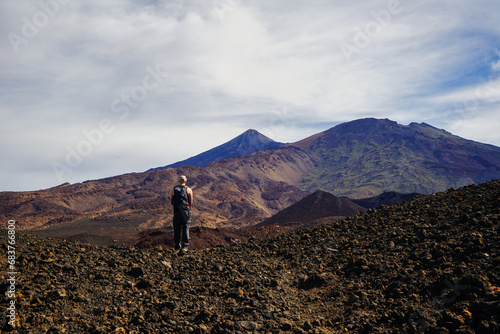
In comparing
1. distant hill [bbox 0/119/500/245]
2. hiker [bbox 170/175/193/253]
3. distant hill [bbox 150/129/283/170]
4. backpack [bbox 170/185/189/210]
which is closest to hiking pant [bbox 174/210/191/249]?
hiker [bbox 170/175/193/253]

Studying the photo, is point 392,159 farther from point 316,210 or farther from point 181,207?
point 181,207

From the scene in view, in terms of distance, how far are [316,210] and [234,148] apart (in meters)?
A: 143

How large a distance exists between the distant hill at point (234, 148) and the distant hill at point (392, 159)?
26.8 metres

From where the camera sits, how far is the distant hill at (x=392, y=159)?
336 feet

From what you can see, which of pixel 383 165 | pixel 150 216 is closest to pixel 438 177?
pixel 383 165

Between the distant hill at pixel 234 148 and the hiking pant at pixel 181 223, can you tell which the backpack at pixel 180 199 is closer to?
the hiking pant at pixel 181 223

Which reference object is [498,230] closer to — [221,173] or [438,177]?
[221,173]

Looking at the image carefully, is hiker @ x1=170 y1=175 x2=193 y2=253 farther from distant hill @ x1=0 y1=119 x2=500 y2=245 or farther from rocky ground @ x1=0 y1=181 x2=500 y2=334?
distant hill @ x1=0 y1=119 x2=500 y2=245

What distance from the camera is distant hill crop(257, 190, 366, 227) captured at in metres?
43.9

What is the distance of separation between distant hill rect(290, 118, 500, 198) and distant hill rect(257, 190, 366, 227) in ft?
150

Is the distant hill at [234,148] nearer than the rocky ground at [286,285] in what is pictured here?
No
